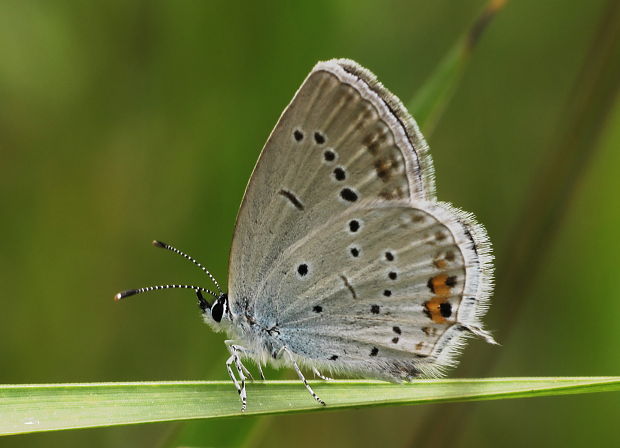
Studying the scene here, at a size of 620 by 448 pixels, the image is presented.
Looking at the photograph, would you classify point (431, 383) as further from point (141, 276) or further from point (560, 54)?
point (560, 54)

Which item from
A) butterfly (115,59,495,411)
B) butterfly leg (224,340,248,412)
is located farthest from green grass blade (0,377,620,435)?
butterfly (115,59,495,411)

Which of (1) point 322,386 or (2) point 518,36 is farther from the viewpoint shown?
(2) point 518,36

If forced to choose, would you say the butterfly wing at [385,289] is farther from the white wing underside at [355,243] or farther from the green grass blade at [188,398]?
the green grass blade at [188,398]

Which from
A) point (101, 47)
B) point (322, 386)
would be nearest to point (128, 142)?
point (101, 47)

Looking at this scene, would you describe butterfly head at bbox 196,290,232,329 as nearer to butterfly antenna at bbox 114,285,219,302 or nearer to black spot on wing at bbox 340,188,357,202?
butterfly antenna at bbox 114,285,219,302

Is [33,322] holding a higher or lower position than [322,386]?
lower

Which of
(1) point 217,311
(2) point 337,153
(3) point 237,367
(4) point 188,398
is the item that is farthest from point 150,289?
(2) point 337,153
